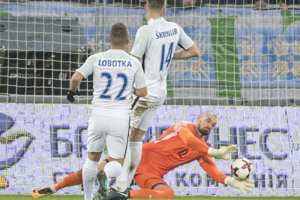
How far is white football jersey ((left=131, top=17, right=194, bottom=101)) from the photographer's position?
271 inches

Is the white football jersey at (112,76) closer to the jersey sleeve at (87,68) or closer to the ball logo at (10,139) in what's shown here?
the jersey sleeve at (87,68)

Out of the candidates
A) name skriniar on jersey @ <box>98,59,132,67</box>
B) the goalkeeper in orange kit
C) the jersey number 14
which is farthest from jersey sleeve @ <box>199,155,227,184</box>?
name skriniar on jersey @ <box>98,59,132,67</box>

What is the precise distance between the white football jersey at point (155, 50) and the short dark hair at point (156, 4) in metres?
0.12

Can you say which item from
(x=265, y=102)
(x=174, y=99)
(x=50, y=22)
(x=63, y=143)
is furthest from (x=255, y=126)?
(x=50, y=22)

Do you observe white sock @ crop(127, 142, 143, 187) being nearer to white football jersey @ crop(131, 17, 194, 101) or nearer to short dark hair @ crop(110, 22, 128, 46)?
white football jersey @ crop(131, 17, 194, 101)

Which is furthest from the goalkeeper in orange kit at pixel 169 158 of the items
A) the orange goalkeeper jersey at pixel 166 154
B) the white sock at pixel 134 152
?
the white sock at pixel 134 152

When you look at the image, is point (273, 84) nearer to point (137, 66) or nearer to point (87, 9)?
point (87, 9)

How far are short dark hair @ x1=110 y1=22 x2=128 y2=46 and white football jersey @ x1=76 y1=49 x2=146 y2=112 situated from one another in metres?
0.08

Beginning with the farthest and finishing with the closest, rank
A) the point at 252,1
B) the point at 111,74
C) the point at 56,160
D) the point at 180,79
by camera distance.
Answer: the point at 252,1
the point at 180,79
the point at 56,160
the point at 111,74

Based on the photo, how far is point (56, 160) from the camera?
9.78 meters

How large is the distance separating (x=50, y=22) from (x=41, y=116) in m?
1.96

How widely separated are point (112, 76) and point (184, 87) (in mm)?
5028

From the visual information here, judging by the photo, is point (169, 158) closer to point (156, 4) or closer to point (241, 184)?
point (241, 184)

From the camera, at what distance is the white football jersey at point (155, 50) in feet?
22.6
